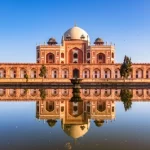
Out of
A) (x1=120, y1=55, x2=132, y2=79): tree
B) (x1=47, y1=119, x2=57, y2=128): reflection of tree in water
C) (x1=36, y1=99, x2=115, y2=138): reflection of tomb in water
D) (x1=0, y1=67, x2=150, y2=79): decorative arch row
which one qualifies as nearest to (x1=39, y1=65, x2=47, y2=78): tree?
(x1=0, y1=67, x2=150, y2=79): decorative arch row

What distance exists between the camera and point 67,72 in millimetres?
50375

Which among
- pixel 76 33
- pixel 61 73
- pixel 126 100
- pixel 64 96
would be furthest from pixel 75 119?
pixel 76 33

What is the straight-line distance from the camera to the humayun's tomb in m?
50.0

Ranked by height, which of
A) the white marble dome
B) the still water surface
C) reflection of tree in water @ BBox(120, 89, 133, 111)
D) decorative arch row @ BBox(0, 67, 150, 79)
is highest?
the white marble dome

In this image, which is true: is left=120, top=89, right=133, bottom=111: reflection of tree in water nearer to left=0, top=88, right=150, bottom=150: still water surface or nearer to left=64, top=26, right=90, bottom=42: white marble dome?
left=0, top=88, right=150, bottom=150: still water surface

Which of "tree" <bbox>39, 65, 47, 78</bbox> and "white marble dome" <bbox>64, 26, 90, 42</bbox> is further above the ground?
"white marble dome" <bbox>64, 26, 90, 42</bbox>

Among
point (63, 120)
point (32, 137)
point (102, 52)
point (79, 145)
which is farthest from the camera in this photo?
point (102, 52)

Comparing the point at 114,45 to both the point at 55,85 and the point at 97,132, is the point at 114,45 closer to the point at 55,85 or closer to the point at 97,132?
the point at 55,85

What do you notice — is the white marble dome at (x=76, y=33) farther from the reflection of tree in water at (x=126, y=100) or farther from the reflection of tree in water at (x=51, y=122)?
the reflection of tree in water at (x=51, y=122)

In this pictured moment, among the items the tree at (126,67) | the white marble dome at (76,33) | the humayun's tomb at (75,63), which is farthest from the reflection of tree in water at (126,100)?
the white marble dome at (76,33)

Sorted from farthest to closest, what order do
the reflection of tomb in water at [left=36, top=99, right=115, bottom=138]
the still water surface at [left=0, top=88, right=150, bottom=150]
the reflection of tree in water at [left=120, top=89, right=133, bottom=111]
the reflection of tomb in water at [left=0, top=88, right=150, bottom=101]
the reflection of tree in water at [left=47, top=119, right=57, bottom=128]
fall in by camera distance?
the reflection of tomb in water at [left=0, top=88, right=150, bottom=101] → the reflection of tree in water at [left=120, top=89, right=133, bottom=111] → the reflection of tree in water at [left=47, top=119, right=57, bottom=128] → the reflection of tomb in water at [left=36, top=99, right=115, bottom=138] → the still water surface at [left=0, top=88, right=150, bottom=150]

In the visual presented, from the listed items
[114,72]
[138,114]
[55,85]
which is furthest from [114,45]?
[138,114]

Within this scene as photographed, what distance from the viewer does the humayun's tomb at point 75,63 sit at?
164 ft

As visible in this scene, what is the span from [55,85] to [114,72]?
15154 millimetres
